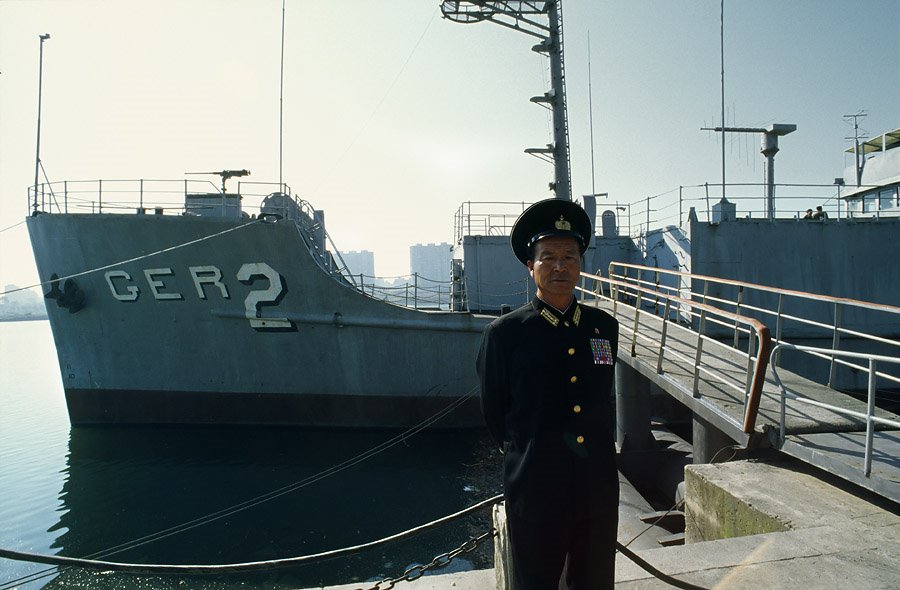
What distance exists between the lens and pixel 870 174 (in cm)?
1444

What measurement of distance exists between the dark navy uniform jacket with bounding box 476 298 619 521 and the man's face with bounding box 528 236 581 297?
3.4 inches

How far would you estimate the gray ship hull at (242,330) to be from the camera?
10867 millimetres

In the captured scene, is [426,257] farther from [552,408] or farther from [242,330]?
[552,408]

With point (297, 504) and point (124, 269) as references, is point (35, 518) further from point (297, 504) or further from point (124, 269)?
point (124, 269)

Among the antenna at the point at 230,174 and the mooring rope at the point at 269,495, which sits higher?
the antenna at the point at 230,174

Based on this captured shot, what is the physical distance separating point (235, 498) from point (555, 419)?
736 centimetres

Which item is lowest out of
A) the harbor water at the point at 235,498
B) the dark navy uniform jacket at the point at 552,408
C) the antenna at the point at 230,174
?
the harbor water at the point at 235,498

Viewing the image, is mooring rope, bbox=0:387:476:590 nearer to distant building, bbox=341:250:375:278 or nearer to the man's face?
the man's face

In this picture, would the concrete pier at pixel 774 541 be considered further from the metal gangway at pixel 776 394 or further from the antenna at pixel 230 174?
the antenna at pixel 230 174

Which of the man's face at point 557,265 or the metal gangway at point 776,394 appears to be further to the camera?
the metal gangway at point 776,394

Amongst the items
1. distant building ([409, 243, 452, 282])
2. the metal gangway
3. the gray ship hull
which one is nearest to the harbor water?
the gray ship hull

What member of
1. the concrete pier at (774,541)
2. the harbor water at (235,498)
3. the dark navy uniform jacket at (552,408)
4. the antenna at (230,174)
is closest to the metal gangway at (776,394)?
the concrete pier at (774,541)

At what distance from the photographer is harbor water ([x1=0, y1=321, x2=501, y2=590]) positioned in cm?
602

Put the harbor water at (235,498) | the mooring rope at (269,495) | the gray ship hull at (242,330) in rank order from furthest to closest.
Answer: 1. the gray ship hull at (242,330)
2. the mooring rope at (269,495)
3. the harbor water at (235,498)
